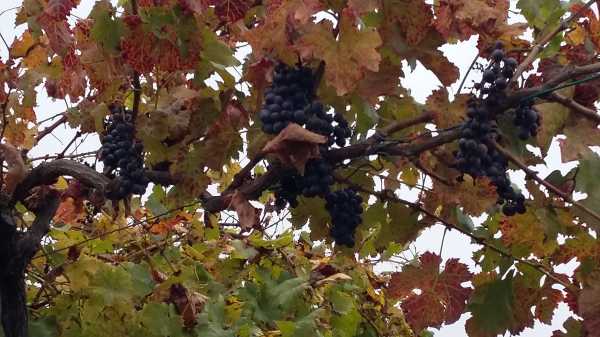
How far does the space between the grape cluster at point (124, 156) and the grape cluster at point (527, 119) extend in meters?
1.01

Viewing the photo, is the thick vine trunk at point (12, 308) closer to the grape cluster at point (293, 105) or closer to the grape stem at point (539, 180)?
the grape cluster at point (293, 105)

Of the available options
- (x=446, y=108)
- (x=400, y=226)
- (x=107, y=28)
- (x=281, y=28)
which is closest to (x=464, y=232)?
(x=400, y=226)

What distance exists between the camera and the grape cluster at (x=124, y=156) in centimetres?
265

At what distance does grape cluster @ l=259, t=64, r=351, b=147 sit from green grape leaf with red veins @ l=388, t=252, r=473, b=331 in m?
0.63

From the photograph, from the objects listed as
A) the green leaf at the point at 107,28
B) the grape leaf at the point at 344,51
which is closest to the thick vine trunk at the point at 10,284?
the green leaf at the point at 107,28

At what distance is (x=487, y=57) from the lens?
259 centimetres

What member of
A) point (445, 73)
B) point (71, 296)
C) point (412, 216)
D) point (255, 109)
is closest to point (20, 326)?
point (71, 296)

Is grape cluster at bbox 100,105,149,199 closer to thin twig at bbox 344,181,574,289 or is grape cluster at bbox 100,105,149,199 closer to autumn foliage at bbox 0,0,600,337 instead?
autumn foliage at bbox 0,0,600,337

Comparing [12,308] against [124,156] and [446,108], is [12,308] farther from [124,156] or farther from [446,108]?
[446,108]

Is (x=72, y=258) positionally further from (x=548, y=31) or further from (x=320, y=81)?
(x=548, y=31)

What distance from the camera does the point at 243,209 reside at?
7.86ft

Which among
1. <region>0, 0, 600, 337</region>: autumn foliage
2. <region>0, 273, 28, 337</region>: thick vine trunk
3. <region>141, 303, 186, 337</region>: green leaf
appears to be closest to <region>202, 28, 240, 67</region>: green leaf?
<region>0, 0, 600, 337</region>: autumn foliage

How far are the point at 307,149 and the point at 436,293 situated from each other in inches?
33.5

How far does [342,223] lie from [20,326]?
102cm
